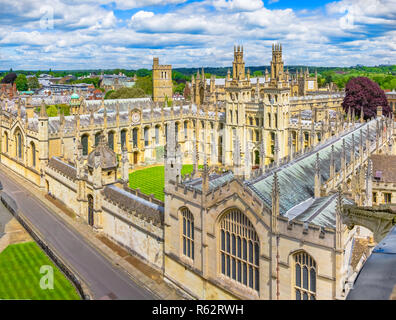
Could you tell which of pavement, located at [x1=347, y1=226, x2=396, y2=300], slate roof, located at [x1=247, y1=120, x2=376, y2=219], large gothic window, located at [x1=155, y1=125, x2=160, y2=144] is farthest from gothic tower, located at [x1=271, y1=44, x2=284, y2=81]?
pavement, located at [x1=347, y1=226, x2=396, y2=300]

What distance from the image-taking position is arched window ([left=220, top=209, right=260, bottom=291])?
57.6ft

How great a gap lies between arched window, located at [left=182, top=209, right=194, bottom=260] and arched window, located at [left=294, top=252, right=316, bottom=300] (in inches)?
253

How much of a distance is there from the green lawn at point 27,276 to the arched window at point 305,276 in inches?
468

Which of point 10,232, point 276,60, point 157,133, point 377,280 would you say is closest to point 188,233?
point 10,232

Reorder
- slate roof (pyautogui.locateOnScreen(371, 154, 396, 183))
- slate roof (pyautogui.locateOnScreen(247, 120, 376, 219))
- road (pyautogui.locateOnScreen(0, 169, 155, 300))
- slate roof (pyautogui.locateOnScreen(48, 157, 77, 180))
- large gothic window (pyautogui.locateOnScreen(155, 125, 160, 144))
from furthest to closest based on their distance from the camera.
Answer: large gothic window (pyautogui.locateOnScreen(155, 125, 160, 144)) → slate roof (pyautogui.locateOnScreen(48, 157, 77, 180)) → slate roof (pyautogui.locateOnScreen(371, 154, 396, 183)) → road (pyautogui.locateOnScreen(0, 169, 155, 300)) → slate roof (pyautogui.locateOnScreen(247, 120, 376, 219))

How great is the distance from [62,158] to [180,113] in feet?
68.0

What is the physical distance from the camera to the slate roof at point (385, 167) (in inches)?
1224

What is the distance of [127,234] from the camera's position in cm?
2688

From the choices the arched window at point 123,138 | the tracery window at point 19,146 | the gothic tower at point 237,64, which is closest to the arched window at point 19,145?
the tracery window at point 19,146

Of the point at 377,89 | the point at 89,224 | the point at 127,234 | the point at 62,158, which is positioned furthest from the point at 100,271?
the point at 377,89

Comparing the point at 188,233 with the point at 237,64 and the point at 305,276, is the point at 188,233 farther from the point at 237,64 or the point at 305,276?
the point at 237,64

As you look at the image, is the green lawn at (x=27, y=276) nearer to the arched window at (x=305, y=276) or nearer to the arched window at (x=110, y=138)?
the arched window at (x=305, y=276)

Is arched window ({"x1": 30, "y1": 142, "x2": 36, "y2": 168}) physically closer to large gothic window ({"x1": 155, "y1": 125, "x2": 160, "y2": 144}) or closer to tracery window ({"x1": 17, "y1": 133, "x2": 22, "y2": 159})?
tracery window ({"x1": 17, "y1": 133, "x2": 22, "y2": 159})

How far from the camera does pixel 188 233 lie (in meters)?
21.1
